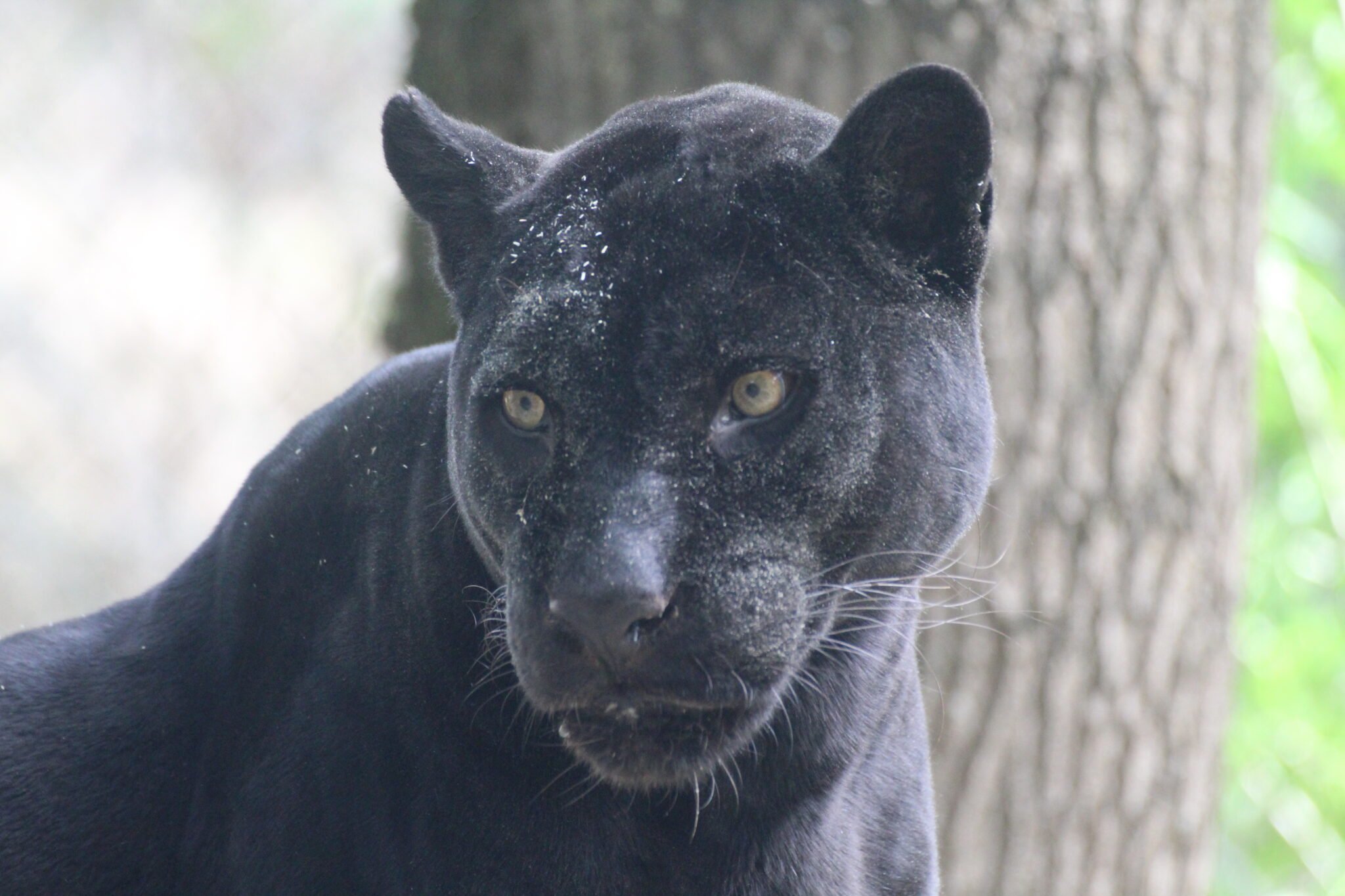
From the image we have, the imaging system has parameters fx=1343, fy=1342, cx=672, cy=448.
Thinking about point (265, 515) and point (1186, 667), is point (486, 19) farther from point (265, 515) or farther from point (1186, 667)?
point (1186, 667)

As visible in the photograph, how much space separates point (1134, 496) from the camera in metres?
3.32

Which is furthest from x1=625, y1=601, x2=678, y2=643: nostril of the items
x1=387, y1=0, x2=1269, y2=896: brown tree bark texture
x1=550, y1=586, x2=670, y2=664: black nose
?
x1=387, y1=0, x2=1269, y2=896: brown tree bark texture

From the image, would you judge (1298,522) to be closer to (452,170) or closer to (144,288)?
→ (452,170)

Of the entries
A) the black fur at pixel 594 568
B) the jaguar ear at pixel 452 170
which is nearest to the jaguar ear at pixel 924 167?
the black fur at pixel 594 568

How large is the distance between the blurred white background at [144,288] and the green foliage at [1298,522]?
319 centimetres

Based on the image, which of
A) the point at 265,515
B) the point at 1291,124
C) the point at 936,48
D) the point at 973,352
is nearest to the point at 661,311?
the point at 973,352

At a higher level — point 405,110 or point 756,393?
point 405,110

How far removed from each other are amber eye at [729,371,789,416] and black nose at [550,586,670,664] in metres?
0.23

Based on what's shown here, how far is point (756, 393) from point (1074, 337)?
81.1 inches

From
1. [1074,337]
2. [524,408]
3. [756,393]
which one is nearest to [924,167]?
[756,393]

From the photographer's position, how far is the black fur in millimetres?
1398

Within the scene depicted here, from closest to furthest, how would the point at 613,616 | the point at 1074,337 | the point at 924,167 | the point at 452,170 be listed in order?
the point at 613,616 → the point at 924,167 → the point at 452,170 → the point at 1074,337

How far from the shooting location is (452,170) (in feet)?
5.47

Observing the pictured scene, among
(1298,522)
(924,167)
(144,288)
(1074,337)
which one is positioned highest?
(144,288)
